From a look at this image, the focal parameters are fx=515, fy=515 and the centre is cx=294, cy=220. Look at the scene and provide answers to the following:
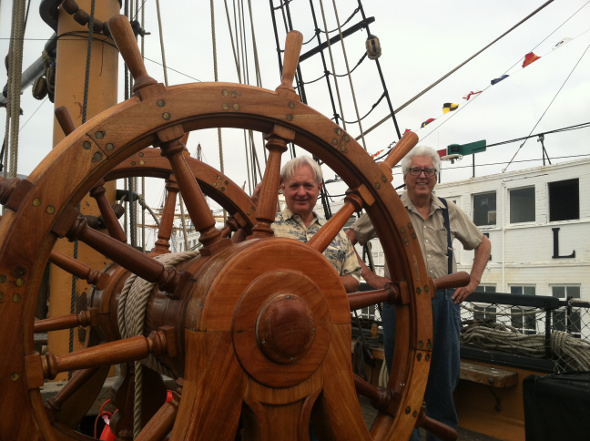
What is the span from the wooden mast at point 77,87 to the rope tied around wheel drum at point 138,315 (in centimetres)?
135

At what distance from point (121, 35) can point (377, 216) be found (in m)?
0.69

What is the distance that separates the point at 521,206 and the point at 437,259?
8778 mm

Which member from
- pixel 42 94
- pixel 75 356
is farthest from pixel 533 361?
pixel 42 94

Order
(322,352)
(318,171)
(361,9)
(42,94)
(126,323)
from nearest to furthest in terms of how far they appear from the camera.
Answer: (322,352), (126,323), (318,171), (42,94), (361,9)

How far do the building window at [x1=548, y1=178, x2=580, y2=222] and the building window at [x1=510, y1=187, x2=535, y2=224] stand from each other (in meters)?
0.46

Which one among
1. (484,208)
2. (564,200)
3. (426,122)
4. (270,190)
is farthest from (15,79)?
(484,208)

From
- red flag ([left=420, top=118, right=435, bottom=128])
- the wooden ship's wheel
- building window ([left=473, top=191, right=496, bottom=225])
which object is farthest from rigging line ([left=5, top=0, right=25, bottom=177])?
building window ([left=473, top=191, right=496, bottom=225])

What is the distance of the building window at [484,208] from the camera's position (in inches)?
398

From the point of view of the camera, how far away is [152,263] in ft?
3.18

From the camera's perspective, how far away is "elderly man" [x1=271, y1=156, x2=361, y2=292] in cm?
180

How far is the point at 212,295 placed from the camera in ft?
3.01

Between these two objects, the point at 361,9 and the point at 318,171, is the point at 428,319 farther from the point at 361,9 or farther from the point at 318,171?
the point at 361,9

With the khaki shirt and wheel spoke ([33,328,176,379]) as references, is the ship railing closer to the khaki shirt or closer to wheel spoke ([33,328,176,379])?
the khaki shirt

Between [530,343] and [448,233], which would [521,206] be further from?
[448,233]
